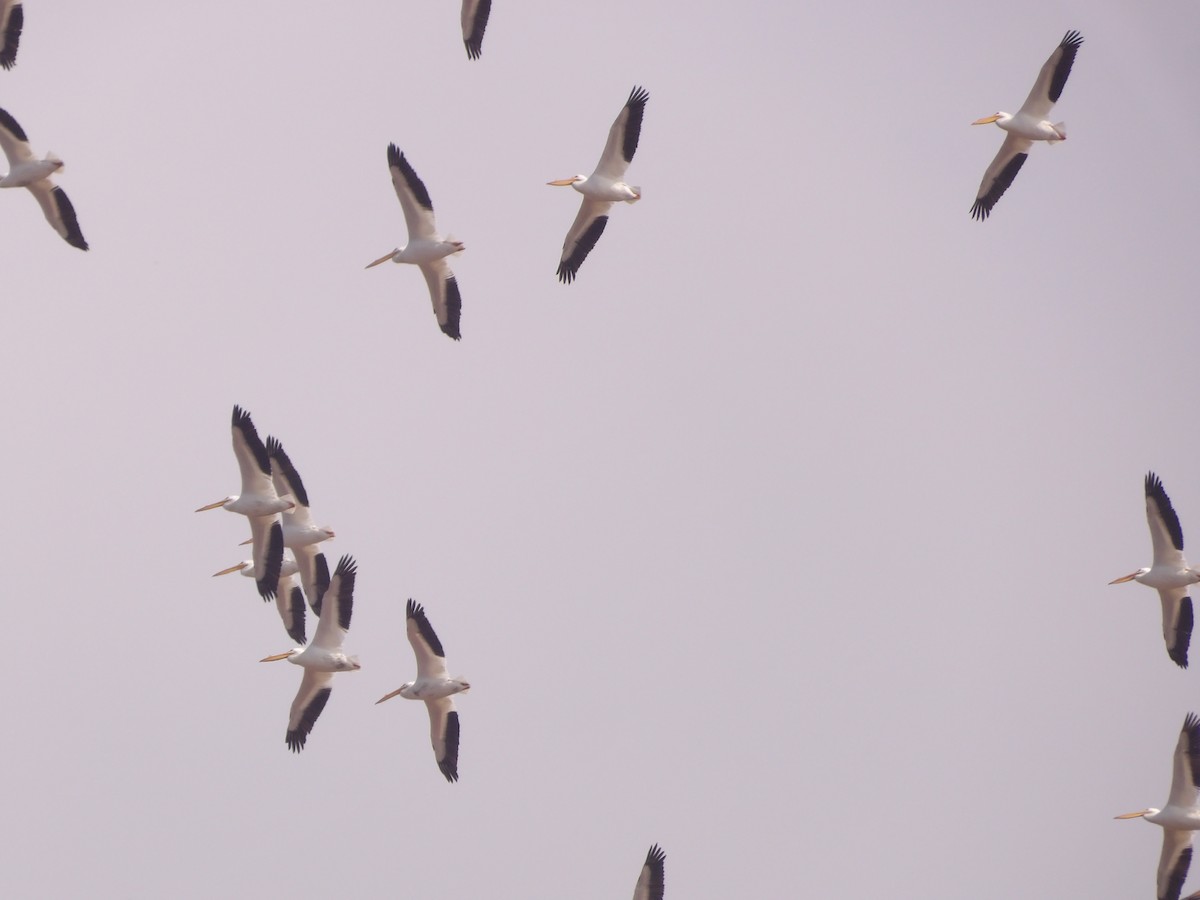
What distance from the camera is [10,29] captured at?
3250cm

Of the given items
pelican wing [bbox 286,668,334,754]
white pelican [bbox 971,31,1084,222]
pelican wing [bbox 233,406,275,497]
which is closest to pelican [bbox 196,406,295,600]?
pelican wing [bbox 233,406,275,497]

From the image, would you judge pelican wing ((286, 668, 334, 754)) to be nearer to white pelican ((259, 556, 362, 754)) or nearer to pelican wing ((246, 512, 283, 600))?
white pelican ((259, 556, 362, 754))

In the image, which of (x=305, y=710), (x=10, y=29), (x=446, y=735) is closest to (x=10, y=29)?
(x=10, y=29)

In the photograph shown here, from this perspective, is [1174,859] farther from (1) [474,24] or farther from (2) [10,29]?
(2) [10,29]

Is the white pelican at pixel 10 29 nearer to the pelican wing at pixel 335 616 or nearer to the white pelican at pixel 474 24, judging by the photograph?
the white pelican at pixel 474 24

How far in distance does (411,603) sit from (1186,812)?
9.40 metres

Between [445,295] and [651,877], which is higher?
[445,295]

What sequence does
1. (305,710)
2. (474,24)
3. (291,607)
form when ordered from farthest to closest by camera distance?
(291,607)
(305,710)
(474,24)

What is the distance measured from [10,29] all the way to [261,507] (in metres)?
6.21

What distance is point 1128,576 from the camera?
3381 centimetres

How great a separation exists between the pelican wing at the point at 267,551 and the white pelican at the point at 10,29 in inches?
236

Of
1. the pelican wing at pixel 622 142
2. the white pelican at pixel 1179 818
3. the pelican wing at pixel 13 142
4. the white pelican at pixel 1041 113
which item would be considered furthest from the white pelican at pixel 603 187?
the white pelican at pixel 1179 818

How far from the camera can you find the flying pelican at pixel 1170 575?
108 feet

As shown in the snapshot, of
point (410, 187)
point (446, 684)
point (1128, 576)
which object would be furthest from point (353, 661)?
point (1128, 576)
